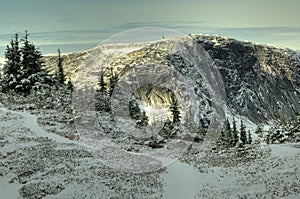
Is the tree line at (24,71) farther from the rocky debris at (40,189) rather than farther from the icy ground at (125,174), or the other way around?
the rocky debris at (40,189)

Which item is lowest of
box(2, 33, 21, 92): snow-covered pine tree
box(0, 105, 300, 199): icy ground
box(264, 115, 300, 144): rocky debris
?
box(264, 115, 300, 144): rocky debris

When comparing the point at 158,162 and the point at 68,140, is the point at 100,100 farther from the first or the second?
the point at 158,162

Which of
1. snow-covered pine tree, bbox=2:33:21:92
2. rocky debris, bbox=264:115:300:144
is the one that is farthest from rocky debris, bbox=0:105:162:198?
snow-covered pine tree, bbox=2:33:21:92

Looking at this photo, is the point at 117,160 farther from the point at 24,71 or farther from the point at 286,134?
the point at 24,71

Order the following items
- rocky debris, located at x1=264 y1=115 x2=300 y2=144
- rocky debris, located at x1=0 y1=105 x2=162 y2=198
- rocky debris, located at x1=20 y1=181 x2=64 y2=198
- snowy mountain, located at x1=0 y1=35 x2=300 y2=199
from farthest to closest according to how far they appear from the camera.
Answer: rocky debris, located at x1=264 y1=115 x2=300 y2=144 < snowy mountain, located at x1=0 y1=35 x2=300 y2=199 < rocky debris, located at x1=0 y1=105 x2=162 y2=198 < rocky debris, located at x1=20 y1=181 x2=64 y2=198

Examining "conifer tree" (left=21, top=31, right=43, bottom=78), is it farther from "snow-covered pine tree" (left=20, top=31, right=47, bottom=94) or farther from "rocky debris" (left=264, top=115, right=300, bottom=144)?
"rocky debris" (left=264, top=115, right=300, bottom=144)

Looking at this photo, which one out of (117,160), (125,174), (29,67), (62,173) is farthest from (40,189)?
(29,67)

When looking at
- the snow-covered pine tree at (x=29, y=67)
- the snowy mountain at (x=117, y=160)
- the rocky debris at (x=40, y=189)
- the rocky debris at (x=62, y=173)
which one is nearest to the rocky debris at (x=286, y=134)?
the snowy mountain at (x=117, y=160)


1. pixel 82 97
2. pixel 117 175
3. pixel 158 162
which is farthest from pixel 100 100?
pixel 117 175
